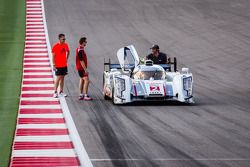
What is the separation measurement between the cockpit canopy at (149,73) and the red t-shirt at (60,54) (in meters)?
2.23

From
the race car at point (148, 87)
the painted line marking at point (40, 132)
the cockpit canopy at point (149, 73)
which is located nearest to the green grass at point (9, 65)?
the painted line marking at point (40, 132)

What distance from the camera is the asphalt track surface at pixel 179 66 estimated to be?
45.7 ft

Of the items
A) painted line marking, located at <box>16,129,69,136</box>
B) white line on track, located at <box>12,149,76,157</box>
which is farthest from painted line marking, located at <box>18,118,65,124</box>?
white line on track, located at <box>12,149,76,157</box>

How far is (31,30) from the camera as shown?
3684 cm

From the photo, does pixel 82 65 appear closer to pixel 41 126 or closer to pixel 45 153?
pixel 41 126

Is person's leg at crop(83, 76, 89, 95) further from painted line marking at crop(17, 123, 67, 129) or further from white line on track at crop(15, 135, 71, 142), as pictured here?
white line on track at crop(15, 135, 71, 142)

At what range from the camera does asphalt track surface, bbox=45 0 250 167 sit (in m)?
13.9

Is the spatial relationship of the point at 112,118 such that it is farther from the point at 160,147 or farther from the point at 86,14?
the point at 86,14

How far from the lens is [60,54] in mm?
22156

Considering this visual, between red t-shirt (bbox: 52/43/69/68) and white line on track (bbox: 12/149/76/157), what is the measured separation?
8372 millimetres

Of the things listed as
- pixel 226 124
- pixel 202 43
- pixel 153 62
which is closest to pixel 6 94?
pixel 153 62

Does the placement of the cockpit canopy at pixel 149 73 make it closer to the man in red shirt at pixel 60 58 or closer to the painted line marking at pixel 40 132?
the man in red shirt at pixel 60 58

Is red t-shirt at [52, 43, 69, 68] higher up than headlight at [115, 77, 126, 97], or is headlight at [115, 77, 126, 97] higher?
red t-shirt at [52, 43, 69, 68]

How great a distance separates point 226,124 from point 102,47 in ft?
55.9
